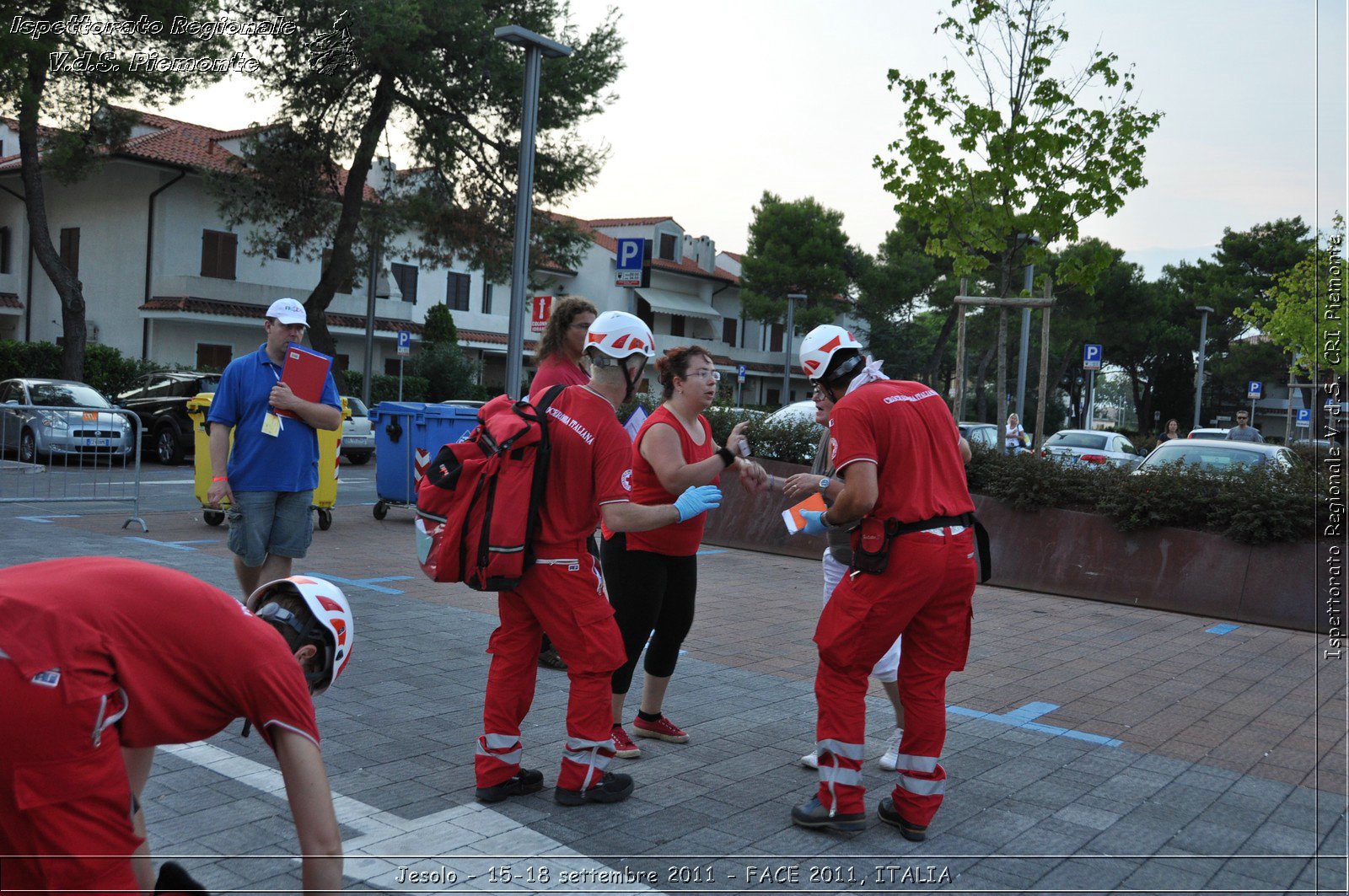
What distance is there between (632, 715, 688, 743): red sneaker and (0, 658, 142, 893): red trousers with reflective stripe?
334 centimetres

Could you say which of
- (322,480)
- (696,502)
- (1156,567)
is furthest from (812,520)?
(322,480)

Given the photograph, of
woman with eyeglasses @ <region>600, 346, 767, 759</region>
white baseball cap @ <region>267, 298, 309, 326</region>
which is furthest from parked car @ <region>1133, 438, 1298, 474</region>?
white baseball cap @ <region>267, 298, 309, 326</region>

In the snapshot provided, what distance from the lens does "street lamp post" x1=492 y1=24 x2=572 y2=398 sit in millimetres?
12727

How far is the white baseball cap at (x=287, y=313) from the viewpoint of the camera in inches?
240

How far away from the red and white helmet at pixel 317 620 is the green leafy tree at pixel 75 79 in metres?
24.0

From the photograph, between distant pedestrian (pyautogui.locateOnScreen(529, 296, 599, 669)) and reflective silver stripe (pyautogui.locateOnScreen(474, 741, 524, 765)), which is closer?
reflective silver stripe (pyautogui.locateOnScreen(474, 741, 524, 765))

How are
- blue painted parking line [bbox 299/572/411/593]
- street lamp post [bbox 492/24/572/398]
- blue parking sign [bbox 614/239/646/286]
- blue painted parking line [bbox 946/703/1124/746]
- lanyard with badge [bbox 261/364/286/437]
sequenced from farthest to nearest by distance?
street lamp post [bbox 492/24/572/398] < blue parking sign [bbox 614/239/646/286] < blue painted parking line [bbox 299/572/411/593] < lanyard with badge [bbox 261/364/286/437] < blue painted parking line [bbox 946/703/1124/746]

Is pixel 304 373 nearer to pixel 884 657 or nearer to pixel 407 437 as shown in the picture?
pixel 884 657

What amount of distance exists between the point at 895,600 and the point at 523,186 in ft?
32.8

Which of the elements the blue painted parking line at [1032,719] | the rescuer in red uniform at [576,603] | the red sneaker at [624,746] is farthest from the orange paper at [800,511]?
the blue painted parking line at [1032,719]

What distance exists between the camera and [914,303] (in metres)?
60.0

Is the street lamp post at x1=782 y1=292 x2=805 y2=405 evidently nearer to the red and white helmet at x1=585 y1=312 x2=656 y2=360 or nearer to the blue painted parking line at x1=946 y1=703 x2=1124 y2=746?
the blue painted parking line at x1=946 y1=703 x2=1124 y2=746

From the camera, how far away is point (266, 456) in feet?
19.6

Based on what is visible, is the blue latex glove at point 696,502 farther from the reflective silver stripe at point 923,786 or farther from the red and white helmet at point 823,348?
the reflective silver stripe at point 923,786
